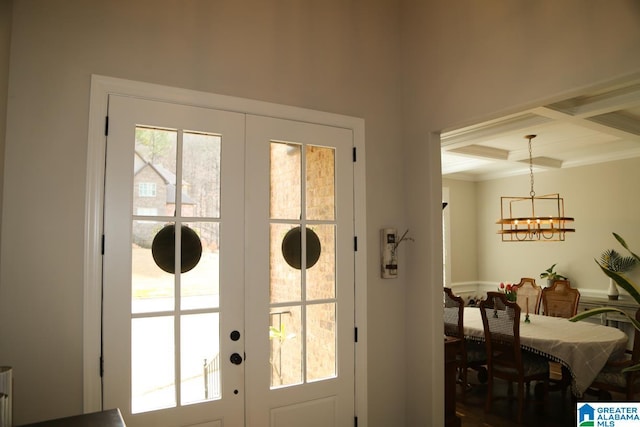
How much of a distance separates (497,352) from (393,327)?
6.36ft

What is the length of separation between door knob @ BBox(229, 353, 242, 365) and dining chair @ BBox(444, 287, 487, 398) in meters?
2.86

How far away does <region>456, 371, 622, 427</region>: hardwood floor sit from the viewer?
385cm

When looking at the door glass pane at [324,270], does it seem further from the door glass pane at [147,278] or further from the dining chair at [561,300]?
the dining chair at [561,300]

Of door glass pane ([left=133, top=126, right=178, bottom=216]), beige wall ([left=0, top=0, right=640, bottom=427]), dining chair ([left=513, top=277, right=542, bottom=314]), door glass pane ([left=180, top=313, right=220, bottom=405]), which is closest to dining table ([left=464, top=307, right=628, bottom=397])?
dining chair ([left=513, top=277, right=542, bottom=314])

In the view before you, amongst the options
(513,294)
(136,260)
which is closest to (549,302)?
(513,294)

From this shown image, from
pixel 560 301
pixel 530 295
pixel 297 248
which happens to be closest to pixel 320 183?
pixel 297 248

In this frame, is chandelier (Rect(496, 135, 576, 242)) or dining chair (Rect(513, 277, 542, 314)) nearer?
dining chair (Rect(513, 277, 542, 314))

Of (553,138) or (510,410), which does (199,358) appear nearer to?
(510,410)

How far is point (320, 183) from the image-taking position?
9.09 ft

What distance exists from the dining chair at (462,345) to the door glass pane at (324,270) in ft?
7.55

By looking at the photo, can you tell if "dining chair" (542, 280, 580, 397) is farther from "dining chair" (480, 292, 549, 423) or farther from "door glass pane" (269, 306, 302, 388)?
"door glass pane" (269, 306, 302, 388)

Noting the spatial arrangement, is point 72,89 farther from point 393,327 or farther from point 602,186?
point 602,186

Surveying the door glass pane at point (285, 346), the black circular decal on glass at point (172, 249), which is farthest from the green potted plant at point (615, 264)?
the black circular decal on glass at point (172, 249)

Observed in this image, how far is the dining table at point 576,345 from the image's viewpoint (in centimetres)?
367
